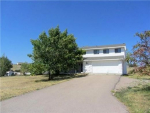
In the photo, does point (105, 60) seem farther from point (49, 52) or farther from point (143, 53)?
point (143, 53)

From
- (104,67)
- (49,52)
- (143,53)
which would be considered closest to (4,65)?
(49,52)

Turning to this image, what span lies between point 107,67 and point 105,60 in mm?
1412

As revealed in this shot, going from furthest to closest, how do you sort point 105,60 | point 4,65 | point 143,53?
point 4,65
point 105,60
point 143,53

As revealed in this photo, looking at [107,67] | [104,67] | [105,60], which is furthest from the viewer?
[104,67]

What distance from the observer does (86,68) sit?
28.8 metres

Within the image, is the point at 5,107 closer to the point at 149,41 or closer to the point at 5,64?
the point at 149,41

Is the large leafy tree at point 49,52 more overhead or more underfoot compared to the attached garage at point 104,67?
more overhead

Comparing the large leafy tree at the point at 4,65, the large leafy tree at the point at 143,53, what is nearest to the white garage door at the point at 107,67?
the large leafy tree at the point at 143,53

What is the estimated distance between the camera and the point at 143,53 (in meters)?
9.89

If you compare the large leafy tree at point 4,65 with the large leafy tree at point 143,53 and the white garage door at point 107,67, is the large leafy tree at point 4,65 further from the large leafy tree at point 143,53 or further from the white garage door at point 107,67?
the large leafy tree at point 143,53

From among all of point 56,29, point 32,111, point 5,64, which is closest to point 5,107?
point 32,111

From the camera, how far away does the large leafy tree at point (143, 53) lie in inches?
382

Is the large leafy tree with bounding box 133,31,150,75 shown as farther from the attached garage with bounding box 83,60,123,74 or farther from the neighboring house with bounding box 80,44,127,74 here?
the attached garage with bounding box 83,60,123,74

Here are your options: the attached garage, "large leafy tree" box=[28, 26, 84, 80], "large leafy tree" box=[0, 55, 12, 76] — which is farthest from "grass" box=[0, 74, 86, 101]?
"large leafy tree" box=[0, 55, 12, 76]
